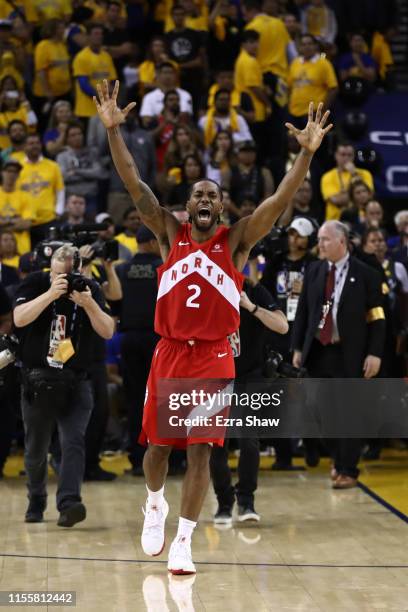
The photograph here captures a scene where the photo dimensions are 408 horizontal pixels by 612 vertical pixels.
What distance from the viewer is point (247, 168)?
1514 centimetres

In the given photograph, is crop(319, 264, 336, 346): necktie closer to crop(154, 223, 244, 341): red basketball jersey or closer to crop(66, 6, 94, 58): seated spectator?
crop(154, 223, 244, 341): red basketball jersey

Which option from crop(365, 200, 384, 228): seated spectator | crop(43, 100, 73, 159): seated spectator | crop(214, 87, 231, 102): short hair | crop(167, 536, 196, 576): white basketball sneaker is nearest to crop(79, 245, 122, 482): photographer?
crop(365, 200, 384, 228): seated spectator

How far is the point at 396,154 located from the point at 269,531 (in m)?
8.72

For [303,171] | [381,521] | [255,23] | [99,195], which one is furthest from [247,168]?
[303,171]

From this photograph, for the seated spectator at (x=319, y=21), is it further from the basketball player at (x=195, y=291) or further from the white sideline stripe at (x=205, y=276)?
the white sideline stripe at (x=205, y=276)

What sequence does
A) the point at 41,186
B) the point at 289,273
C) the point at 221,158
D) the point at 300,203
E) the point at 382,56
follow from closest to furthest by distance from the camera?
the point at 289,273
the point at 300,203
the point at 41,186
the point at 221,158
the point at 382,56

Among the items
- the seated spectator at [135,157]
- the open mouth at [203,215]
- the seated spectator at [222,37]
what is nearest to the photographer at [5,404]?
the open mouth at [203,215]

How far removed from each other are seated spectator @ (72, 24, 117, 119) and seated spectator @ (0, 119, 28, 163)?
141cm

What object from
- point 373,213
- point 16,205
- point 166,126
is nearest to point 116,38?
point 166,126

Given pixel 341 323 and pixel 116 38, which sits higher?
pixel 116 38

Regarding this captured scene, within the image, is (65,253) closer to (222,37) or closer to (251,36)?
(251,36)

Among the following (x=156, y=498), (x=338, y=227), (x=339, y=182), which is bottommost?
(x=156, y=498)

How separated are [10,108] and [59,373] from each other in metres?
7.83

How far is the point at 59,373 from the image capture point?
30.1ft
